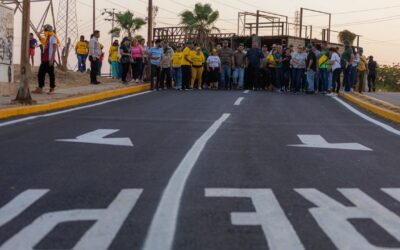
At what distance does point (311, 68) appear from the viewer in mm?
23672

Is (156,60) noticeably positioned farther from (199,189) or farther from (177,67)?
(199,189)

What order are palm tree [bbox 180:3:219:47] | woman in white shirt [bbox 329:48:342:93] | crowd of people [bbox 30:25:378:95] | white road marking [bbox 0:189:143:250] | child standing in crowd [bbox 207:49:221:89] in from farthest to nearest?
1. palm tree [bbox 180:3:219:47]
2. child standing in crowd [bbox 207:49:221:89]
3. crowd of people [bbox 30:25:378:95]
4. woman in white shirt [bbox 329:48:342:93]
5. white road marking [bbox 0:189:143:250]

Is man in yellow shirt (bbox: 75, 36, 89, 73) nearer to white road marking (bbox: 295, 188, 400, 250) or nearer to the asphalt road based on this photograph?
the asphalt road

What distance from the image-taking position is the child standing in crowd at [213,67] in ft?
84.3

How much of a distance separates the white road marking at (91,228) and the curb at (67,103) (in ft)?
28.0

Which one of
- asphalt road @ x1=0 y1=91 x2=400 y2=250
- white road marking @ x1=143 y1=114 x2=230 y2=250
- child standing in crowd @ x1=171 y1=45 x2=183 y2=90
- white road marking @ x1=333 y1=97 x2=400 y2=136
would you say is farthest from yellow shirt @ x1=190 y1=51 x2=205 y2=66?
white road marking @ x1=143 y1=114 x2=230 y2=250

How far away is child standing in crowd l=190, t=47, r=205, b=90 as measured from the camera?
83.0ft

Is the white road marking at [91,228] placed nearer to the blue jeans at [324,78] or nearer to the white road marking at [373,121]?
the white road marking at [373,121]

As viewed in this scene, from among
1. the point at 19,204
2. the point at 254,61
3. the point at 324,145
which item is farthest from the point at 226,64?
the point at 19,204

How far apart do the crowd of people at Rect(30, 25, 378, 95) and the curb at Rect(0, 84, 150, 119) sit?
131cm

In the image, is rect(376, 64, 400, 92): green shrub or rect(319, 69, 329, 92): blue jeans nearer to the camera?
rect(319, 69, 329, 92): blue jeans

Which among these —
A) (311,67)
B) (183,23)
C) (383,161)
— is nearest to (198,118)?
(383,161)

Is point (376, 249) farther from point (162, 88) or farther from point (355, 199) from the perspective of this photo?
point (162, 88)

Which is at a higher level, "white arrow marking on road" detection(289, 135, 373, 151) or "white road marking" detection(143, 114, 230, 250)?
"white arrow marking on road" detection(289, 135, 373, 151)
